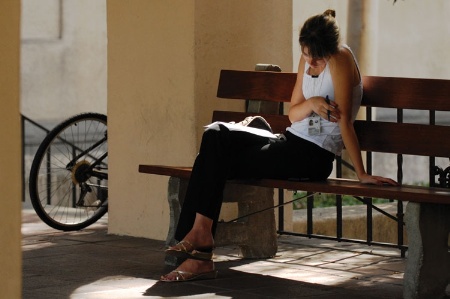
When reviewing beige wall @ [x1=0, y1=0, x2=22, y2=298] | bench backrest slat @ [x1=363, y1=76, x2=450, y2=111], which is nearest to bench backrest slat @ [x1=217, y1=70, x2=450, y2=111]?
bench backrest slat @ [x1=363, y1=76, x2=450, y2=111]

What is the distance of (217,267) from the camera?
23.4ft

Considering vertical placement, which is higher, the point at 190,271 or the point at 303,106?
the point at 303,106

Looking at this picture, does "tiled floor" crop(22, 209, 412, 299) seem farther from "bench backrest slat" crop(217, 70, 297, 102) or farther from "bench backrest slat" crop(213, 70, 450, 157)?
"bench backrest slat" crop(217, 70, 297, 102)

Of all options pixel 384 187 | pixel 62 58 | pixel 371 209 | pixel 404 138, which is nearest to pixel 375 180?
pixel 384 187

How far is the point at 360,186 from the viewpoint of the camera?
6.15 m

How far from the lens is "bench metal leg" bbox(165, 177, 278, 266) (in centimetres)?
717

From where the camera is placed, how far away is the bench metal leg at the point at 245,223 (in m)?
7.17

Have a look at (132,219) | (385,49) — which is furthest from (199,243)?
(385,49)

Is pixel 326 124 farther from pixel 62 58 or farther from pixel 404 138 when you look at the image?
pixel 62 58

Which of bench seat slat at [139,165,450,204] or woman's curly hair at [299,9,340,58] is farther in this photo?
woman's curly hair at [299,9,340,58]

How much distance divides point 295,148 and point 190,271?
878 mm

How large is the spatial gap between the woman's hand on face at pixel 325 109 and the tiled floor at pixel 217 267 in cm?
89

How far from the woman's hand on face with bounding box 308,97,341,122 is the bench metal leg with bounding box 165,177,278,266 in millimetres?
932

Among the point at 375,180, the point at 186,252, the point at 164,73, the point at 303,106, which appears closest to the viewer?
the point at 375,180
